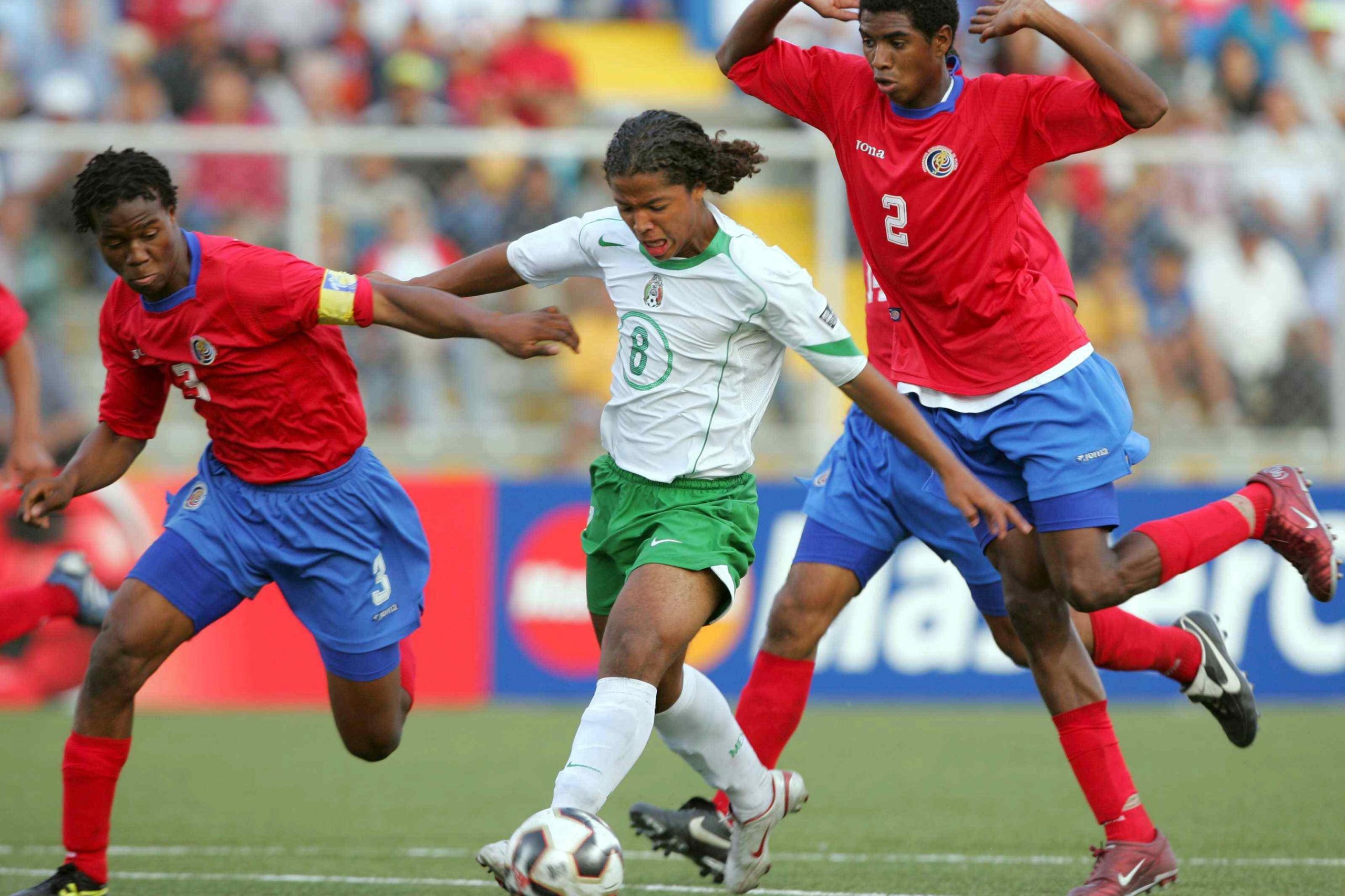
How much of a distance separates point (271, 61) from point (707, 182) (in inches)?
306

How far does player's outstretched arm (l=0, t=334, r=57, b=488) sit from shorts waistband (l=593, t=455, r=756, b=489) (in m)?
2.06

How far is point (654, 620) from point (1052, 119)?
1839 mm

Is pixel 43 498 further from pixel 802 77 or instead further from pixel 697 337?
pixel 802 77

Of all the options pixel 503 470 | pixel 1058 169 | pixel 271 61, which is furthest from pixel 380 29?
pixel 1058 169

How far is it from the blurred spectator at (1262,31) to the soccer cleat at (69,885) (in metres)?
9.54

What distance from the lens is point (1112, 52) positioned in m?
4.55

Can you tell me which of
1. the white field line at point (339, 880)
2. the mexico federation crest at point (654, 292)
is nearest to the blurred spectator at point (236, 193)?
the white field line at point (339, 880)

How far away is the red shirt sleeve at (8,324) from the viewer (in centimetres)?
593

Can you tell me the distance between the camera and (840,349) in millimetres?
4539

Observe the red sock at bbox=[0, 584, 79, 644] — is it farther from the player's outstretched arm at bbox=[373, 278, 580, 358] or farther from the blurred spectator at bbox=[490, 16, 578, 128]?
the blurred spectator at bbox=[490, 16, 578, 128]

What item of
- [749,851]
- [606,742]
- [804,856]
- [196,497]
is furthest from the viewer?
[804,856]

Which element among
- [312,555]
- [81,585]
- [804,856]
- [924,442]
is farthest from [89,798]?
[924,442]

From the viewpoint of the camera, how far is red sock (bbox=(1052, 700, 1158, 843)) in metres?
4.94

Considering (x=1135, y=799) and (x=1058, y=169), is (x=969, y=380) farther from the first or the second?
(x=1058, y=169)
